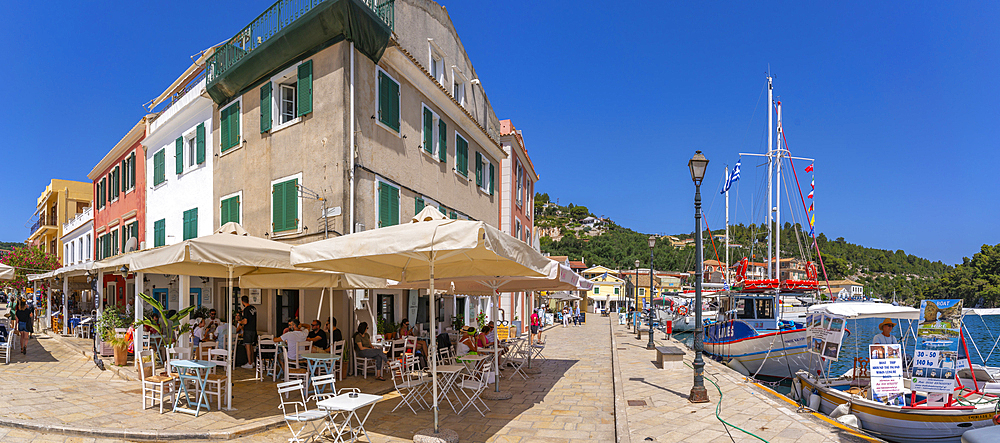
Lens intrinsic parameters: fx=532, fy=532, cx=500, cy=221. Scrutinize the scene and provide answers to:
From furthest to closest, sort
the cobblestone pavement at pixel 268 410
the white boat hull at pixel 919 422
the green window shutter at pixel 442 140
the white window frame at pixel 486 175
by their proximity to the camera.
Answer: the white window frame at pixel 486 175, the green window shutter at pixel 442 140, the white boat hull at pixel 919 422, the cobblestone pavement at pixel 268 410

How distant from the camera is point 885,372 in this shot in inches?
373

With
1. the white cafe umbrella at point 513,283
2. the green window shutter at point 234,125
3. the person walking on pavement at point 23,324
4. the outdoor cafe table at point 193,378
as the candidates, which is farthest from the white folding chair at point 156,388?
the person walking on pavement at point 23,324

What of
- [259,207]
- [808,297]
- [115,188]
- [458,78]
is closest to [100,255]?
[115,188]

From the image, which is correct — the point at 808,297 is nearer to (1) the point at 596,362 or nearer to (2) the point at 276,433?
(1) the point at 596,362

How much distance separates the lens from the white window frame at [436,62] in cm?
1574

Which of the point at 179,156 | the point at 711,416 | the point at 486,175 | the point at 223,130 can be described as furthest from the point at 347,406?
the point at 486,175

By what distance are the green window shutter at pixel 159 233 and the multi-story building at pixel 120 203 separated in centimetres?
122

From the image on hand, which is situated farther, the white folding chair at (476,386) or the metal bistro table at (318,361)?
the metal bistro table at (318,361)

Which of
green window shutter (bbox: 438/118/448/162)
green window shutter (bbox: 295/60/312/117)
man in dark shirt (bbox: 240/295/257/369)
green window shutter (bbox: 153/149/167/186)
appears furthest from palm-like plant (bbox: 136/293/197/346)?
green window shutter (bbox: 153/149/167/186)

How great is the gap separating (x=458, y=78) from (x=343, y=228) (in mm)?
8636

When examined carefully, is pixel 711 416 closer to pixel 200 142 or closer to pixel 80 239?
pixel 200 142

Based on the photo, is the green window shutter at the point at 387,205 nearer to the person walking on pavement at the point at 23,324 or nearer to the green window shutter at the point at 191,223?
the green window shutter at the point at 191,223

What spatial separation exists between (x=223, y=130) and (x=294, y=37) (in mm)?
3895

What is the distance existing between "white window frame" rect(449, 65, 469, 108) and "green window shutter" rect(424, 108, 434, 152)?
8.49 ft
